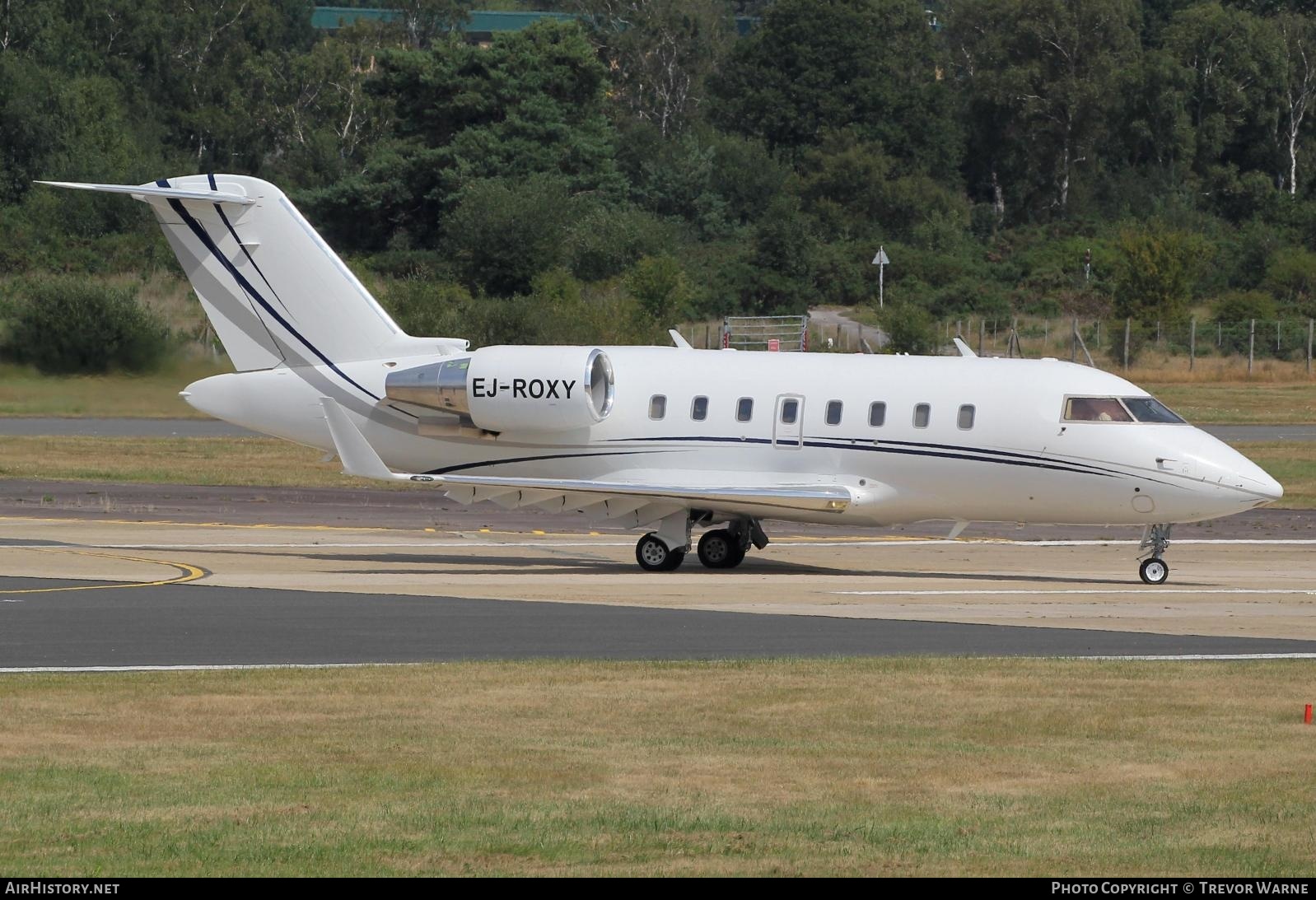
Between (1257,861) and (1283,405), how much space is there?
5327 centimetres

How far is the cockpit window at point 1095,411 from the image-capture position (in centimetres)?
2548

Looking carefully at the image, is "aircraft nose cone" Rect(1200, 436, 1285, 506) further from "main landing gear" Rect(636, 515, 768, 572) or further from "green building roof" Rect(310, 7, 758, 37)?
"green building roof" Rect(310, 7, 758, 37)

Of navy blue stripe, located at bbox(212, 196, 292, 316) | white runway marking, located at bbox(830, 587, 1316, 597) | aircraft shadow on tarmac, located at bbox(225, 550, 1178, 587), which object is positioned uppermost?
navy blue stripe, located at bbox(212, 196, 292, 316)

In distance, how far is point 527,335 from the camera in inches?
2328

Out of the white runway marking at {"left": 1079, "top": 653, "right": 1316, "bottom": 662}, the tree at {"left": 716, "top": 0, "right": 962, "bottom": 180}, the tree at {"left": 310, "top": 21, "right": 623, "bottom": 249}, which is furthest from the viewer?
the tree at {"left": 716, "top": 0, "right": 962, "bottom": 180}

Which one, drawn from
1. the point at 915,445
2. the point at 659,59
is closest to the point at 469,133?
the point at 659,59

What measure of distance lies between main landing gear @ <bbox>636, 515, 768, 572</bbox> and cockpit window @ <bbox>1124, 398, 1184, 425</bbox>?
18.9 feet

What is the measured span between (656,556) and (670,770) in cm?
1399

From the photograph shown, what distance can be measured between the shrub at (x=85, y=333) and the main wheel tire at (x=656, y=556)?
1411 cm

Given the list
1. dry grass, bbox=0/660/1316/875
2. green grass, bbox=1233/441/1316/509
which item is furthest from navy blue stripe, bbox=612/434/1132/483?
green grass, bbox=1233/441/1316/509

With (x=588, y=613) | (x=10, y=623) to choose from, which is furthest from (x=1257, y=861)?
(x=10, y=623)

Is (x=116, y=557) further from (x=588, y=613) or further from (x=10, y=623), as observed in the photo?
(x=588, y=613)

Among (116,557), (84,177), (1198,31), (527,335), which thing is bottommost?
(116,557)

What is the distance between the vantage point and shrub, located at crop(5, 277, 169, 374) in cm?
3697
